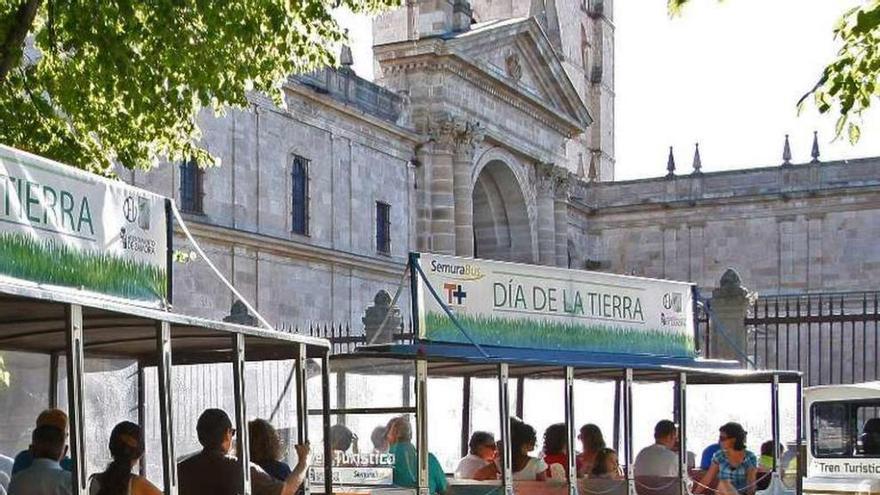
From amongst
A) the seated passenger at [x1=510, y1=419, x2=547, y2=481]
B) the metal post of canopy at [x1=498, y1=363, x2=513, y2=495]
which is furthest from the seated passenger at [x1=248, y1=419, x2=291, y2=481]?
the seated passenger at [x1=510, y1=419, x2=547, y2=481]

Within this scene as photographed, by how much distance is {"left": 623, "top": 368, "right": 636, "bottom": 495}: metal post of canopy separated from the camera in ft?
39.4

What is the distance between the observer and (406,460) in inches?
418

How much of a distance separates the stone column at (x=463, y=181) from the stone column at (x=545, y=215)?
17.7ft

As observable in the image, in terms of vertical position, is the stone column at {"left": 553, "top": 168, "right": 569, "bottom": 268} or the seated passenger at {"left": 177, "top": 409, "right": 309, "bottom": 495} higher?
the stone column at {"left": 553, "top": 168, "right": 569, "bottom": 268}

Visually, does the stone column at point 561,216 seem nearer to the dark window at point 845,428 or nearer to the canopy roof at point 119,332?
the dark window at point 845,428

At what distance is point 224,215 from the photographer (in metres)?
31.5

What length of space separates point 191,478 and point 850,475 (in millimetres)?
11933

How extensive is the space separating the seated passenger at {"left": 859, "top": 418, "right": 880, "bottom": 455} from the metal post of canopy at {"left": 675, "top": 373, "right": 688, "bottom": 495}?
20.1ft

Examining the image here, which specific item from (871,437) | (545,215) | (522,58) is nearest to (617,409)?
(871,437)

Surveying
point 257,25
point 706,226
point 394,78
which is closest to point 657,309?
point 257,25

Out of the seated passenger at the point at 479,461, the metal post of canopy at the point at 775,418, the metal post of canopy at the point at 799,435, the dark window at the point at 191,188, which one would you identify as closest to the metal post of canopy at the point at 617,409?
the metal post of canopy at the point at 775,418

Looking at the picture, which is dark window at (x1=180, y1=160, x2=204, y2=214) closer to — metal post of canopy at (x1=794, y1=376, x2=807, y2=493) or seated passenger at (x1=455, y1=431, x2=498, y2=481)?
metal post of canopy at (x1=794, y1=376, x2=807, y2=493)

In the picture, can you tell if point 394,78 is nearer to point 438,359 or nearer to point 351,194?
point 351,194

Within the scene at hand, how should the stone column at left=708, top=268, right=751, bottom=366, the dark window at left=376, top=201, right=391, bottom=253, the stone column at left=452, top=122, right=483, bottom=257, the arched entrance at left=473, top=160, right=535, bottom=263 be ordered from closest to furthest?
the stone column at left=708, top=268, right=751, bottom=366, the dark window at left=376, top=201, right=391, bottom=253, the stone column at left=452, top=122, right=483, bottom=257, the arched entrance at left=473, top=160, right=535, bottom=263
